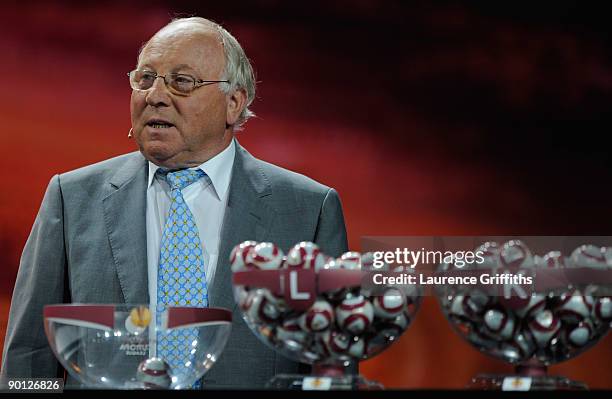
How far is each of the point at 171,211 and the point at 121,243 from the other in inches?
4.8

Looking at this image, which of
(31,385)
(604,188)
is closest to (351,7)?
(604,188)

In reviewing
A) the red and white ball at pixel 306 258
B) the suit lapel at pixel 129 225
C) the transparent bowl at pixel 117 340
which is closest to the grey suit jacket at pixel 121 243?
the suit lapel at pixel 129 225

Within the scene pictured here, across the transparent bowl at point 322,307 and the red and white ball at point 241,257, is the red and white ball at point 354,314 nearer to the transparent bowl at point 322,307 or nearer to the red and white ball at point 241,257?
the transparent bowl at point 322,307

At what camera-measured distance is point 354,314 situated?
135 centimetres

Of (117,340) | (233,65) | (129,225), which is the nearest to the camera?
(117,340)

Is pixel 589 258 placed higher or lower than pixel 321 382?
higher

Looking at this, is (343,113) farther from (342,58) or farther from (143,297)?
(143,297)

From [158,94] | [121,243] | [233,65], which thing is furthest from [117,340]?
[233,65]

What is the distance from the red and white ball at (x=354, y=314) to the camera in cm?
135

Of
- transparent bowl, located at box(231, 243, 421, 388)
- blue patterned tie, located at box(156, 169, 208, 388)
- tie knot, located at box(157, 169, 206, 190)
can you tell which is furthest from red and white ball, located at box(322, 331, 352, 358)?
tie knot, located at box(157, 169, 206, 190)

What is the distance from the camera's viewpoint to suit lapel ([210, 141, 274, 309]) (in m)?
2.12

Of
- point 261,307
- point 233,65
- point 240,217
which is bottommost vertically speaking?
point 261,307

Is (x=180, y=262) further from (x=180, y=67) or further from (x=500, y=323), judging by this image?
(x=500, y=323)

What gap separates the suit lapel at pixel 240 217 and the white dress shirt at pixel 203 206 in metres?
0.03
